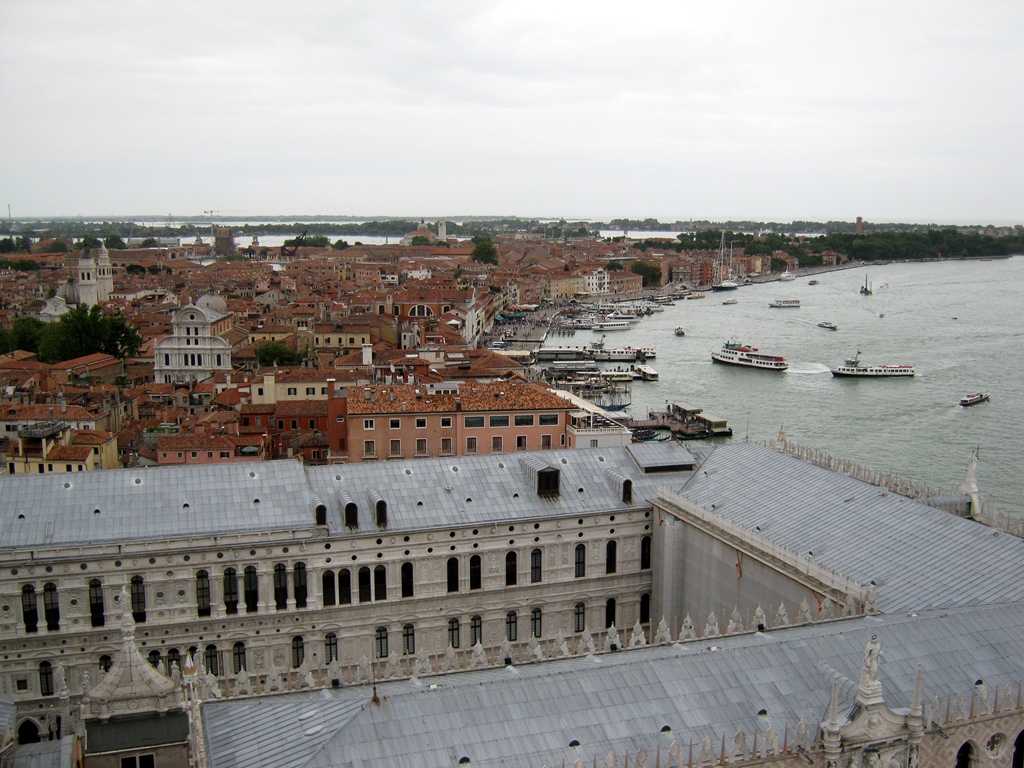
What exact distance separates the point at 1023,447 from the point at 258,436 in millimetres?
29889

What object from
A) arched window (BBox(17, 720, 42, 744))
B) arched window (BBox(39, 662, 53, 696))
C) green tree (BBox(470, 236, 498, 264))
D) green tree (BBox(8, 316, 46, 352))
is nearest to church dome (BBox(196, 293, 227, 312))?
green tree (BBox(8, 316, 46, 352))

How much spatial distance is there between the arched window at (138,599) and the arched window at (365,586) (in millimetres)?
3829

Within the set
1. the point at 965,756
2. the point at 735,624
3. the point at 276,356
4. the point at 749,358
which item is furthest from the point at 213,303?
the point at 965,756

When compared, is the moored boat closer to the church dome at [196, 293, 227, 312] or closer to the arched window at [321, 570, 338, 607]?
the arched window at [321, 570, 338, 607]

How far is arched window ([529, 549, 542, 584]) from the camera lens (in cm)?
2014

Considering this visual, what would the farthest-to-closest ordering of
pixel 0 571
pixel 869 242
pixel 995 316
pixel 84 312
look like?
pixel 869 242
pixel 995 316
pixel 84 312
pixel 0 571

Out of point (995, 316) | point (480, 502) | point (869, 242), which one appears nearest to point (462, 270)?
point (995, 316)

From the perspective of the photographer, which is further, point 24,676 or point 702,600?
point 702,600

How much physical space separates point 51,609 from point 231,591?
117 inches

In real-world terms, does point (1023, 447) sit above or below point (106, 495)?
below

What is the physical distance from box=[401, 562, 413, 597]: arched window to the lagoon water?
7.27 metres

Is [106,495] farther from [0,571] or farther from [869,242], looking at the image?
[869,242]

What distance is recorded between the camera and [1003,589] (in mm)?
14266

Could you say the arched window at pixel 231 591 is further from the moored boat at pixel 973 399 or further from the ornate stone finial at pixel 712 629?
the moored boat at pixel 973 399
